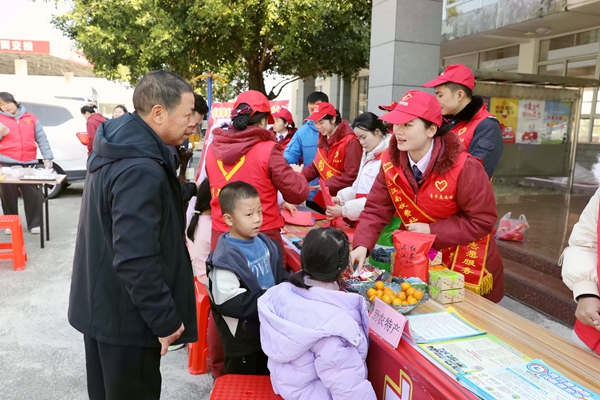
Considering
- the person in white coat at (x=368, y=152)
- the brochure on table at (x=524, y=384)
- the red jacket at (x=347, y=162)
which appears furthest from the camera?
the red jacket at (x=347, y=162)

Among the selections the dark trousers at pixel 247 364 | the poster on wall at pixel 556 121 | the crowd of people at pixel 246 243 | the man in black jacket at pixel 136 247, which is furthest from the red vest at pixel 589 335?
the poster on wall at pixel 556 121

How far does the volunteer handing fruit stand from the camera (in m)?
2.23

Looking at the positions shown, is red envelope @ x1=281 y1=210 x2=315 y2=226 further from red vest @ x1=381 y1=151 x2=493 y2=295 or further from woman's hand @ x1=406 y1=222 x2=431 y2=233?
woman's hand @ x1=406 y1=222 x2=431 y2=233

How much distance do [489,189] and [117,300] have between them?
1.78m

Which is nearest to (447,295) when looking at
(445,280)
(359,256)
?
(445,280)

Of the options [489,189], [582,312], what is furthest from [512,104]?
[582,312]

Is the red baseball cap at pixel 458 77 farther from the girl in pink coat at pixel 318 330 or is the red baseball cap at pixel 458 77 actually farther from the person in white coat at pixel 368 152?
the girl in pink coat at pixel 318 330

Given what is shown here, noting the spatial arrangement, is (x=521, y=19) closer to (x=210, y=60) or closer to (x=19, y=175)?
(x=210, y=60)

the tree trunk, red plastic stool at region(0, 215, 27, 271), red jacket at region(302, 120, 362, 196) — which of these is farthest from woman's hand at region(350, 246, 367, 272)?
the tree trunk

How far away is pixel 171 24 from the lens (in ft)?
30.5

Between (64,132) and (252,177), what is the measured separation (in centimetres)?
767

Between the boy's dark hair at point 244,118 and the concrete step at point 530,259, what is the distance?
3202 mm

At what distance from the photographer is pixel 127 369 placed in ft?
5.85

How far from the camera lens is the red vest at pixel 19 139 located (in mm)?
6105
